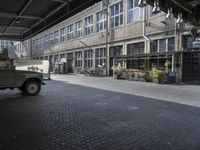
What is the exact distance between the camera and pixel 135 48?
76.3ft

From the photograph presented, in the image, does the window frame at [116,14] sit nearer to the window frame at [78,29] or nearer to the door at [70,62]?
the window frame at [78,29]

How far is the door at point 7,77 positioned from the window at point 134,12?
15.9 metres

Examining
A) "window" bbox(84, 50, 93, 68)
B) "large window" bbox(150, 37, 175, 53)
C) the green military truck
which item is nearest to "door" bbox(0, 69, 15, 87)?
the green military truck

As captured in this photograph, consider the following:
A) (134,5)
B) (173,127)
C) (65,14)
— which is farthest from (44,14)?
(134,5)

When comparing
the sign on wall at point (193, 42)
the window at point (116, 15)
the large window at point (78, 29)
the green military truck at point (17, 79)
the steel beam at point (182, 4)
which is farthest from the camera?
the large window at point (78, 29)

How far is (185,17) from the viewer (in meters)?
11.2

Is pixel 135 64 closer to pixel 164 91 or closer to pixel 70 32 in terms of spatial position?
pixel 164 91

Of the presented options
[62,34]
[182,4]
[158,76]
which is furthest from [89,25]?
[182,4]

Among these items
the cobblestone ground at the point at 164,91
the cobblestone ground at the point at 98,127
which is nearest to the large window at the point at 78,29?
the cobblestone ground at the point at 164,91

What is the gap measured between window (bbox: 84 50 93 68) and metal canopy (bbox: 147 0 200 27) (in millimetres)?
20532

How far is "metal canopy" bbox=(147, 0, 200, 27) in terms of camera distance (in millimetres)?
9102

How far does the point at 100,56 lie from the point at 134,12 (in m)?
7.85

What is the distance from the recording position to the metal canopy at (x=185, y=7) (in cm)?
910

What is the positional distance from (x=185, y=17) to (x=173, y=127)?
24.3ft
